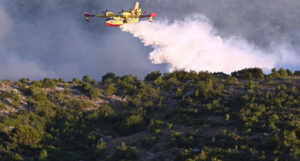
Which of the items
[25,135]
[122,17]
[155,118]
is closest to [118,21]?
[122,17]

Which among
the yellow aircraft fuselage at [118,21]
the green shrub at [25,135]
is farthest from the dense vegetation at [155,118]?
the yellow aircraft fuselage at [118,21]

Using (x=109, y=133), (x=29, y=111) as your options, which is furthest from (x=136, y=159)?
(x=29, y=111)

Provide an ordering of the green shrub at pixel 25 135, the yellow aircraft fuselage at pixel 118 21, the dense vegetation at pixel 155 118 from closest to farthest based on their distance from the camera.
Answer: the dense vegetation at pixel 155 118, the green shrub at pixel 25 135, the yellow aircraft fuselage at pixel 118 21

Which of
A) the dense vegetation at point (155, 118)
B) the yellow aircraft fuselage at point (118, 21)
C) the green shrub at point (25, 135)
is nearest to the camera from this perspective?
the dense vegetation at point (155, 118)

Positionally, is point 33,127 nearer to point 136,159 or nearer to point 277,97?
point 136,159

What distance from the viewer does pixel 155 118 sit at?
124ft

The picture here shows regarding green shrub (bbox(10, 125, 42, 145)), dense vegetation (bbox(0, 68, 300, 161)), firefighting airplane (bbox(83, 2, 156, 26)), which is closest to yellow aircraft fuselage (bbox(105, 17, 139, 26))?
firefighting airplane (bbox(83, 2, 156, 26))

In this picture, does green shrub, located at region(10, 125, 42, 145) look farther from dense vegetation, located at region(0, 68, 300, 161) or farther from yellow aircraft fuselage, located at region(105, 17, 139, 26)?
yellow aircraft fuselage, located at region(105, 17, 139, 26)

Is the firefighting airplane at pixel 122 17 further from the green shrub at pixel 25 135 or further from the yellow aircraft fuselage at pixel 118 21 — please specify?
the green shrub at pixel 25 135

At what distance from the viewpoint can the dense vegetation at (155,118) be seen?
2844cm

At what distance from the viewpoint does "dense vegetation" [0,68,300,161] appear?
28438mm

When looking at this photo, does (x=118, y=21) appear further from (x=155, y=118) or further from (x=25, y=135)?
(x=25, y=135)

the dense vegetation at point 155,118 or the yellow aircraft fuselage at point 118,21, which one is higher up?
the yellow aircraft fuselage at point 118,21

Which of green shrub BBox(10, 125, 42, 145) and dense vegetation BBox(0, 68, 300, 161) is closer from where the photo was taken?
dense vegetation BBox(0, 68, 300, 161)
